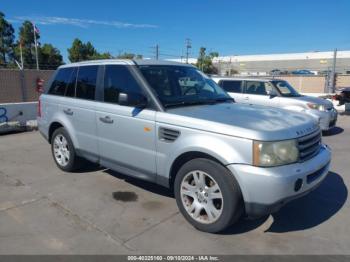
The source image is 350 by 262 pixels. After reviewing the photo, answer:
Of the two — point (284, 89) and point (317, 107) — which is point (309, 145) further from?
point (284, 89)

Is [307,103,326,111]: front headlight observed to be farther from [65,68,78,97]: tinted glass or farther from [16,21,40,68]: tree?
[16,21,40,68]: tree

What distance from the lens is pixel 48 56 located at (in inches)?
2216

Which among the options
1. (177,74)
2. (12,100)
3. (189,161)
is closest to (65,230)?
(189,161)

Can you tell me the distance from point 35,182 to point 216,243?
3252mm

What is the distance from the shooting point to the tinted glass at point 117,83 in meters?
4.15

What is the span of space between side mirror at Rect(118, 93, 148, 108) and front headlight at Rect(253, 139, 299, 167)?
4.96 ft

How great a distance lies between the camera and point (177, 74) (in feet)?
14.9

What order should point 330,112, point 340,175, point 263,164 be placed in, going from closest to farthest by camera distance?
point 263,164, point 340,175, point 330,112

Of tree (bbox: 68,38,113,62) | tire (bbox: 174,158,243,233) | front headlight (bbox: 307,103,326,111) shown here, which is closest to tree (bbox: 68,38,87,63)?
tree (bbox: 68,38,113,62)

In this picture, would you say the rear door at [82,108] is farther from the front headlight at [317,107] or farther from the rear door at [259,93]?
the front headlight at [317,107]

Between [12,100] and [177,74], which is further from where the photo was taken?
[12,100]

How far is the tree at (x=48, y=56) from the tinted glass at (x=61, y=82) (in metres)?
54.3

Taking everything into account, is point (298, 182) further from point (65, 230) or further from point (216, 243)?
point (65, 230)

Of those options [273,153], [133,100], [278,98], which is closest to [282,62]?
[278,98]
